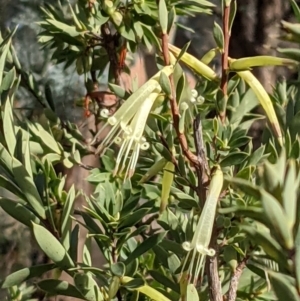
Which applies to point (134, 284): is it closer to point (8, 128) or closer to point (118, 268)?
point (118, 268)

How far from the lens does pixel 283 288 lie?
0.23 metres

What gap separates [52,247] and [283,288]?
0.18m

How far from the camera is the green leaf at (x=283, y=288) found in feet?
0.74

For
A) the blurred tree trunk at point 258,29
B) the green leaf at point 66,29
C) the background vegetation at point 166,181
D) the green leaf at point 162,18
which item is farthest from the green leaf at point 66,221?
the blurred tree trunk at point 258,29

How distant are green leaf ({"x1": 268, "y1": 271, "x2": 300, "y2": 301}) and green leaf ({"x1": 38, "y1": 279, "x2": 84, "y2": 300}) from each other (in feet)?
0.62

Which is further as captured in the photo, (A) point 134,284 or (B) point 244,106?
(B) point 244,106

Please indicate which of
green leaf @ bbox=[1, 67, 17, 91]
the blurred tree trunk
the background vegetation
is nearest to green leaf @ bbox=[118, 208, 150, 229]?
the background vegetation

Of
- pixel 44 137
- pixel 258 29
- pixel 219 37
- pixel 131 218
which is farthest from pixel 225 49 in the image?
pixel 258 29

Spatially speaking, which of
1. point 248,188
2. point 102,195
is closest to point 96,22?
point 102,195

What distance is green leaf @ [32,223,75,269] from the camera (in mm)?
363

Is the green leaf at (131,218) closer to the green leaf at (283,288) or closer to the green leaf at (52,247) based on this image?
the green leaf at (52,247)

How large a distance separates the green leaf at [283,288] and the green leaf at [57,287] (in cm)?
19

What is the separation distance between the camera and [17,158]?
1.28ft

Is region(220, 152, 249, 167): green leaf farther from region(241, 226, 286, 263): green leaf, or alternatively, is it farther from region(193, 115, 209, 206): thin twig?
region(241, 226, 286, 263): green leaf
